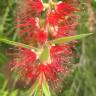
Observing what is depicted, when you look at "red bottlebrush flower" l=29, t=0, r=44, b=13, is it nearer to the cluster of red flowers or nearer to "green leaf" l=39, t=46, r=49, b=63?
the cluster of red flowers

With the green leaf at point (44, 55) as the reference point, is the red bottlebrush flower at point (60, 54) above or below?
below

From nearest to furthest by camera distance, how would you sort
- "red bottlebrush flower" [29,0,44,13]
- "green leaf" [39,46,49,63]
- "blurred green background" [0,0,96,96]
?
"green leaf" [39,46,49,63] < "red bottlebrush flower" [29,0,44,13] < "blurred green background" [0,0,96,96]

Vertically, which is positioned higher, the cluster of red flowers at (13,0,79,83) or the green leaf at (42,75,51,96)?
the cluster of red flowers at (13,0,79,83)

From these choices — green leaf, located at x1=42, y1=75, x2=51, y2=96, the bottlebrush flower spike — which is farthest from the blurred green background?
green leaf, located at x1=42, y1=75, x2=51, y2=96

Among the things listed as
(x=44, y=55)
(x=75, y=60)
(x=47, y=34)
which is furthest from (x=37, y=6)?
(x=75, y=60)

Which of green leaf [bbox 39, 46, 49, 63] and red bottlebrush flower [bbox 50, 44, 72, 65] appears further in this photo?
red bottlebrush flower [bbox 50, 44, 72, 65]

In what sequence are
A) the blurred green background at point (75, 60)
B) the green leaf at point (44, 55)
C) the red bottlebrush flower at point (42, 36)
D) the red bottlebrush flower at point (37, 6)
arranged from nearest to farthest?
1. the green leaf at point (44, 55)
2. the red bottlebrush flower at point (42, 36)
3. the red bottlebrush flower at point (37, 6)
4. the blurred green background at point (75, 60)

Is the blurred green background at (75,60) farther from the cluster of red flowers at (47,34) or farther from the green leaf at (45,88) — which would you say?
the green leaf at (45,88)

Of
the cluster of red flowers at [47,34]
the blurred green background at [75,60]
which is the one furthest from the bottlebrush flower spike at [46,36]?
the blurred green background at [75,60]
